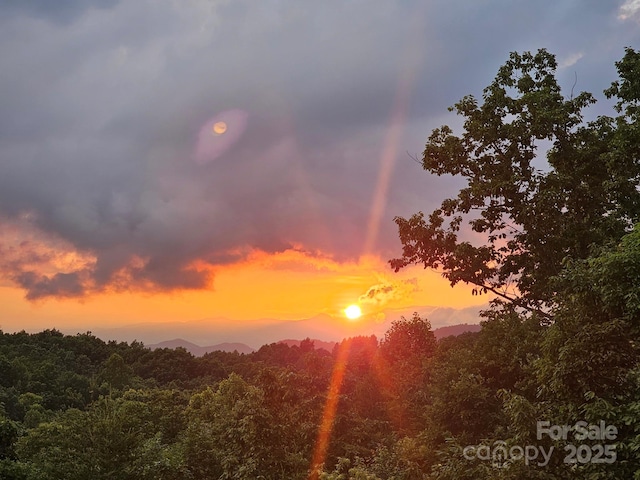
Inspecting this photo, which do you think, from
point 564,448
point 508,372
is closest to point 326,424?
point 508,372

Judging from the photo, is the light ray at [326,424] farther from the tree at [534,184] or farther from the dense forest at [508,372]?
the tree at [534,184]

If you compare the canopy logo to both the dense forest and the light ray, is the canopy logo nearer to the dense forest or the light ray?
the dense forest

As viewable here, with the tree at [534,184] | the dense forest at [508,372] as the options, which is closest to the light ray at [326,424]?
the dense forest at [508,372]

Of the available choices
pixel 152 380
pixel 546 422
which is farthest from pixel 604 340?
pixel 152 380

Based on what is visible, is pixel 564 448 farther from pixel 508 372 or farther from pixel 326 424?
pixel 326 424

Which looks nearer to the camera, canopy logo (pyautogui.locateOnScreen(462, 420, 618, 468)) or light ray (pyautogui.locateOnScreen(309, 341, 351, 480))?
canopy logo (pyautogui.locateOnScreen(462, 420, 618, 468))

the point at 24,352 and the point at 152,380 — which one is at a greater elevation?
the point at 24,352

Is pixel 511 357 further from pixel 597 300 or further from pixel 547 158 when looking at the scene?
pixel 597 300

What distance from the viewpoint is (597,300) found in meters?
13.1

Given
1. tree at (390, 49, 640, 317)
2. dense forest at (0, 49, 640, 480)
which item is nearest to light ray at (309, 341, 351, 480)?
dense forest at (0, 49, 640, 480)

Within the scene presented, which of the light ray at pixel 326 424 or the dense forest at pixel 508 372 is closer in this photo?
the dense forest at pixel 508 372

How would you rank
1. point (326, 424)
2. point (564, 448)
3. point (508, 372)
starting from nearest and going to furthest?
point (564, 448), point (508, 372), point (326, 424)

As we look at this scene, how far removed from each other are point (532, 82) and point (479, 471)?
16810 millimetres

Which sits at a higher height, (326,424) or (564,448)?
(564,448)
